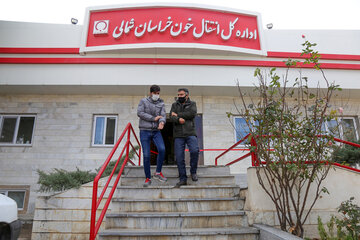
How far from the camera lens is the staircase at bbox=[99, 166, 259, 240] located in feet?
9.29

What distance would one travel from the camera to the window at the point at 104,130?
7629mm

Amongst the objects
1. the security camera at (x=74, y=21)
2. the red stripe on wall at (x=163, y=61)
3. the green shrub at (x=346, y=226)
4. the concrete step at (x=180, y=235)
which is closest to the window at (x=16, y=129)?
the red stripe on wall at (x=163, y=61)

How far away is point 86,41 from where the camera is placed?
24.1 ft

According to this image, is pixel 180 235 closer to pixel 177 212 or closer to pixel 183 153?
pixel 177 212

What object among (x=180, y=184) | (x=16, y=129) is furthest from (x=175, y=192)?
(x=16, y=129)

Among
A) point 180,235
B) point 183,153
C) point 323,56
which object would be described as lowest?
point 180,235

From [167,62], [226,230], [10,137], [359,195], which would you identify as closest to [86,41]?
[167,62]

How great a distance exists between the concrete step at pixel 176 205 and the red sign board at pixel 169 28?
5175mm

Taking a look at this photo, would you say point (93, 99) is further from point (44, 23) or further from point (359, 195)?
point (359, 195)

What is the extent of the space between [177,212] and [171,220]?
0.29 meters

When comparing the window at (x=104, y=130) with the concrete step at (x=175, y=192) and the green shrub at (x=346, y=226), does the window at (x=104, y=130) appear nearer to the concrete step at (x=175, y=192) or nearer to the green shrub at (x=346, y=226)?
the concrete step at (x=175, y=192)

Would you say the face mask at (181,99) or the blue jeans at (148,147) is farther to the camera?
the face mask at (181,99)

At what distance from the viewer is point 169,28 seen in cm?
730

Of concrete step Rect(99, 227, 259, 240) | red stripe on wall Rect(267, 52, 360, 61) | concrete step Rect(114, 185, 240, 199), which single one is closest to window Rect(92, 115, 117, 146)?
concrete step Rect(114, 185, 240, 199)
